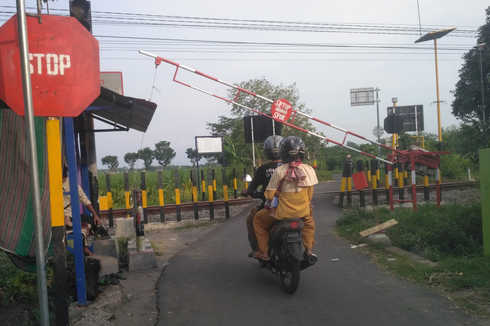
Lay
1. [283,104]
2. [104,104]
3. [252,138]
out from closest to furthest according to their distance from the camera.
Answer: [104,104] → [283,104] → [252,138]

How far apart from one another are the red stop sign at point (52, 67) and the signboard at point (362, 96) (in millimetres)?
29952

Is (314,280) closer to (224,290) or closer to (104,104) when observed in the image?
(224,290)

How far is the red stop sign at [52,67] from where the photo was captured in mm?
3559

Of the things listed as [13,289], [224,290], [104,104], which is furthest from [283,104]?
[13,289]

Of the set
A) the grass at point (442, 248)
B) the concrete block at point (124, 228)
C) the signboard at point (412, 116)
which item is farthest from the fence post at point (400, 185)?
the concrete block at point (124, 228)

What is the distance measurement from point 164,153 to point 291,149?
27.1 metres

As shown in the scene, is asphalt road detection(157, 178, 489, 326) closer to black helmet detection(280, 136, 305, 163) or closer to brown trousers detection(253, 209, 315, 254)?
brown trousers detection(253, 209, 315, 254)

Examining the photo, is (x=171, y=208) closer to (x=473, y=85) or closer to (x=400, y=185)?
(x=400, y=185)

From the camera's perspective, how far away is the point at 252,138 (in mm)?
16438

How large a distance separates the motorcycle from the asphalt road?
198mm

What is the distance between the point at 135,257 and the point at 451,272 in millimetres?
4429

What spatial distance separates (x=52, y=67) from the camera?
367cm

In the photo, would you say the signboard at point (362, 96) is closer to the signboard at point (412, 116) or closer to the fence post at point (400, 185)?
the signboard at point (412, 116)

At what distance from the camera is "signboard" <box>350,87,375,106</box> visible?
31.8 m
